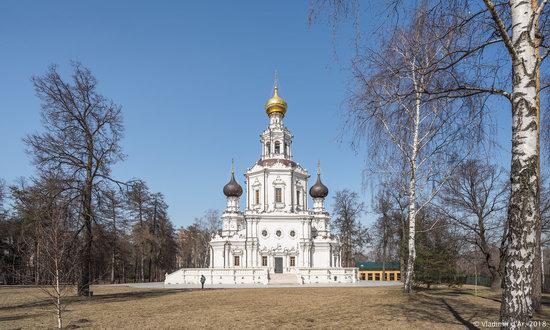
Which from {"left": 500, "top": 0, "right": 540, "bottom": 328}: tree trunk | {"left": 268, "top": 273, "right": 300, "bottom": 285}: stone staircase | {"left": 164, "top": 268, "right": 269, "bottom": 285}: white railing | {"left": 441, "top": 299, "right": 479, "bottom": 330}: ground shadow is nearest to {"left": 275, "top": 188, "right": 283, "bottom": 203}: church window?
{"left": 268, "top": 273, "right": 300, "bottom": 285}: stone staircase

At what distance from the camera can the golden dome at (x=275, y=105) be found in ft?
178

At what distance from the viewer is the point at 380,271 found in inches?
1986

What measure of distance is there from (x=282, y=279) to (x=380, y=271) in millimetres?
17210

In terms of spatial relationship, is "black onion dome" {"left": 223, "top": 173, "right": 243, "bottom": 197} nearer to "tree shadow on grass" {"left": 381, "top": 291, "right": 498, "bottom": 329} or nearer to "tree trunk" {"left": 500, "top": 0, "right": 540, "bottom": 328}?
"tree shadow on grass" {"left": 381, "top": 291, "right": 498, "bottom": 329}

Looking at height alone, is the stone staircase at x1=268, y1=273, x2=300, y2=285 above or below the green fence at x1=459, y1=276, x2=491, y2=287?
above

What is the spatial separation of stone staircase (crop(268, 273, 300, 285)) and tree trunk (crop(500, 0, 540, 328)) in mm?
32783

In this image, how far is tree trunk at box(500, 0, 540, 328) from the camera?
506 cm

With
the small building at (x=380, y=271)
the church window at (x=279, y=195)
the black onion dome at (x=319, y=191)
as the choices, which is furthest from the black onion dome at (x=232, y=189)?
the small building at (x=380, y=271)

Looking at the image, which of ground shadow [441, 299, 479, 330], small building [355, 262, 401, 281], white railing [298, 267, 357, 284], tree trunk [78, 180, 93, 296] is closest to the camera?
ground shadow [441, 299, 479, 330]

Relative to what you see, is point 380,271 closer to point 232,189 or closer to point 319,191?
point 319,191

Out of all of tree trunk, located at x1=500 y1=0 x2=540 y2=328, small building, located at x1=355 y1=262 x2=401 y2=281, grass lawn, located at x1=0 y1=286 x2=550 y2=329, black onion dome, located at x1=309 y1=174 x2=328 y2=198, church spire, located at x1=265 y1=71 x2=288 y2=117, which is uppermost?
church spire, located at x1=265 y1=71 x2=288 y2=117

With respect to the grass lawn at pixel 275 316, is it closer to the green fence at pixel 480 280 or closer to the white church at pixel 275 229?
the white church at pixel 275 229

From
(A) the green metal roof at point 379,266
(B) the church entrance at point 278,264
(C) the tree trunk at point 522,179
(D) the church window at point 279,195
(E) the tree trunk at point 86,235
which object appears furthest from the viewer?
(D) the church window at point 279,195

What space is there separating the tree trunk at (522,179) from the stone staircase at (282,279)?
108 ft
